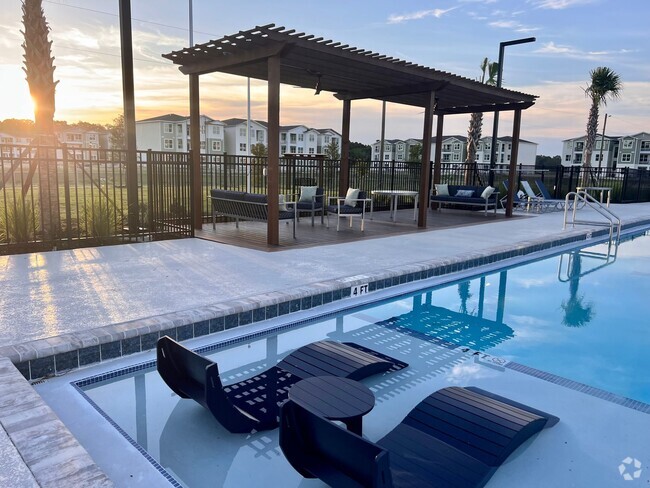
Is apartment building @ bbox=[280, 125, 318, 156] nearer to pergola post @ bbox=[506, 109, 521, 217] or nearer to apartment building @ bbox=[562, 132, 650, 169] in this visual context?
apartment building @ bbox=[562, 132, 650, 169]

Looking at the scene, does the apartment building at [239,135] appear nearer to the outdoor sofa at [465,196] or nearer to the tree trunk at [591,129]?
the tree trunk at [591,129]

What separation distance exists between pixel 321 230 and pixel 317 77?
3111mm

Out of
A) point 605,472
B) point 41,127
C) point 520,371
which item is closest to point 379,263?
point 520,371

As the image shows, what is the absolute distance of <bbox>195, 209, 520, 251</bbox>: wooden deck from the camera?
7916 millimetres

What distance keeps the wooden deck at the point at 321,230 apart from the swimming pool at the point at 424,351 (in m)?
2.51

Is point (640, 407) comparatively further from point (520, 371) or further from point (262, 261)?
point (262, 261)

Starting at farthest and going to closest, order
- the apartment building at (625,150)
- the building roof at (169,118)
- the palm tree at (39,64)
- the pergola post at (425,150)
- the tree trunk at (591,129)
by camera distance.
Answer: the apartment building at (625,150), the building roof at (169,118), the tree trunk at (591,129), the pergola post at (425,150), the palm tree at (39,64)

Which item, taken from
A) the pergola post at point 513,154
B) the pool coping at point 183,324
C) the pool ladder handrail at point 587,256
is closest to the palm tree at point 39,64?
the pool coping at point 183,324

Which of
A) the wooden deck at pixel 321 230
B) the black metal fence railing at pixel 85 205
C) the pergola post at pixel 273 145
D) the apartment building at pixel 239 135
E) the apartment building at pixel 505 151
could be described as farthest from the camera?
the apartment building at pixel 505 151

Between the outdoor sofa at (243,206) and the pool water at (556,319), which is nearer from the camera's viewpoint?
the pool water at (556,319)

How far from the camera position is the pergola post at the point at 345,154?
463 inches

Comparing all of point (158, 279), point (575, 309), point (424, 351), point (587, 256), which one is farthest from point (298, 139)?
point (424, 351)

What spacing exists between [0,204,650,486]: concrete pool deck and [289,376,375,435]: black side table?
138 cm

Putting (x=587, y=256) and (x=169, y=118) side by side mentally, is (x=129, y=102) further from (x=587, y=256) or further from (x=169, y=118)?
(x=169, y=118)
